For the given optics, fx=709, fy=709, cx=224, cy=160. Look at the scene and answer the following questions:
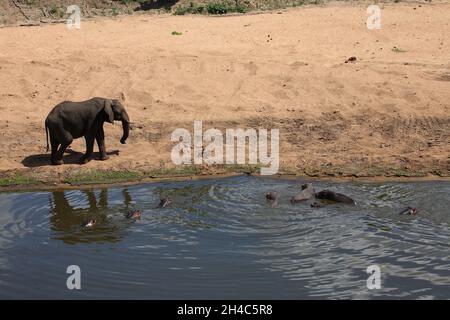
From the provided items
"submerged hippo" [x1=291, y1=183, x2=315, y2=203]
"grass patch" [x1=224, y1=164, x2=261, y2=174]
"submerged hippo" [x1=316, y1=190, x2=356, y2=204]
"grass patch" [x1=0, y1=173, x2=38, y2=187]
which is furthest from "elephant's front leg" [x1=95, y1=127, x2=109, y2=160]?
"submerged hippo" [x1=316, y1=190, x2=356, y2=204]

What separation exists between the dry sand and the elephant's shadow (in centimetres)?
4

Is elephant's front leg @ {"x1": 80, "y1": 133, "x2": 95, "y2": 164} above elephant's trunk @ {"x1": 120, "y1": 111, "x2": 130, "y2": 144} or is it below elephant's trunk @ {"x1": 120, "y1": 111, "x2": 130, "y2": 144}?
below

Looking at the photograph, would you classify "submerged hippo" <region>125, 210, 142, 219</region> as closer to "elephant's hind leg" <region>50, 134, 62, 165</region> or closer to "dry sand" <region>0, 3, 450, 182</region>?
"dry sand" <region>0, 3, 450, 182</region>

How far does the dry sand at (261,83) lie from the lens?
45.2 feet

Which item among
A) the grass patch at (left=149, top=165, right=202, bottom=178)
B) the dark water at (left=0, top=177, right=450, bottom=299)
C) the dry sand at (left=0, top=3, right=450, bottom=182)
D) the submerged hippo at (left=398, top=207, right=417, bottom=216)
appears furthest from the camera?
the dry sand at (left=0, top=3, right=450, bottom=182)

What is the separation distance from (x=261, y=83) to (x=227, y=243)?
8139 mm

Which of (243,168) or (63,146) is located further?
(63,146)

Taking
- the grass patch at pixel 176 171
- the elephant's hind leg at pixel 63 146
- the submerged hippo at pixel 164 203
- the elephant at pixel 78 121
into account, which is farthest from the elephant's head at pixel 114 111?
the submerged hippo at pixel 164 203

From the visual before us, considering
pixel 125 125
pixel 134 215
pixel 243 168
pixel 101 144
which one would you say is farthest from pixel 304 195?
pixel 101 144

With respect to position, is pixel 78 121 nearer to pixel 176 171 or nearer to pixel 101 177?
pixel 101 177

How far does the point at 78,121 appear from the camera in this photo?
13094mm

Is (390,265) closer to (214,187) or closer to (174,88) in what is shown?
(214,187)

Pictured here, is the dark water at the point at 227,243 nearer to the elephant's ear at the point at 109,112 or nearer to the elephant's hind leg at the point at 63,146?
the elephant's hind leg at the point at 63,146

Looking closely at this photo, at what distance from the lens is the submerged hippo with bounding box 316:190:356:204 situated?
10.6m
